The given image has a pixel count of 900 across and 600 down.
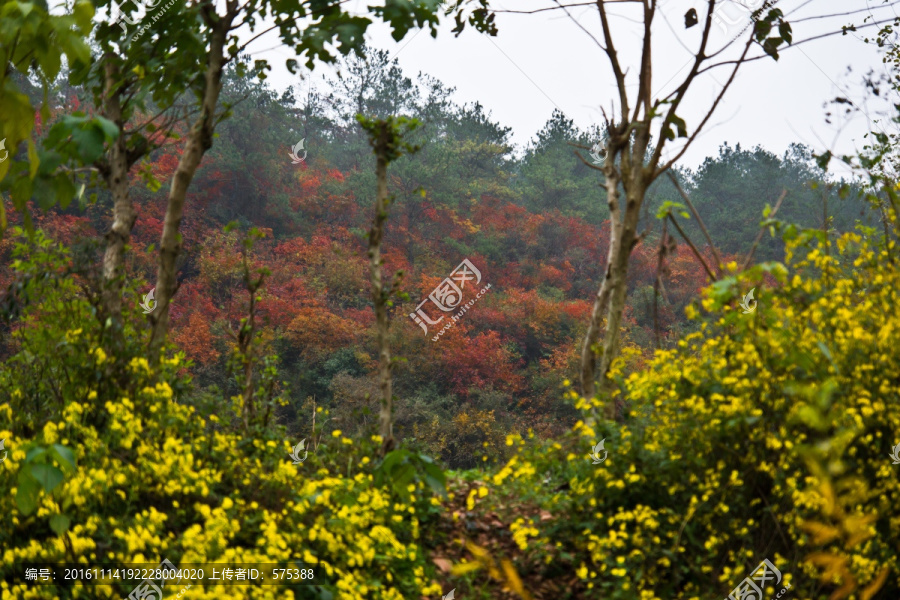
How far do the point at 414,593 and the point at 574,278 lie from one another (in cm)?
1808

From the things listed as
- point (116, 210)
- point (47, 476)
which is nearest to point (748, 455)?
point (47, 476)

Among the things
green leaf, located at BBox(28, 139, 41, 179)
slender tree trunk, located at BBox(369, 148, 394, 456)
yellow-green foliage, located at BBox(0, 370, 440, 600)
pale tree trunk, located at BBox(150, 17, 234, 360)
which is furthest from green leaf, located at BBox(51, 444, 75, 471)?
slender tree trunk, located at BBox(369, 148, 394, 456)

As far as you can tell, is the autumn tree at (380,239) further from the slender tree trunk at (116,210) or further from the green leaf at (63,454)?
the green leaf at (63,454)

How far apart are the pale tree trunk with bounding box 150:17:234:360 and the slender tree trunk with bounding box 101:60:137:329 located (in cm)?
19

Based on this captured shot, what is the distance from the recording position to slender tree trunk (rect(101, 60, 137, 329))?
3266 mm

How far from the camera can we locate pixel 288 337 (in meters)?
15.1

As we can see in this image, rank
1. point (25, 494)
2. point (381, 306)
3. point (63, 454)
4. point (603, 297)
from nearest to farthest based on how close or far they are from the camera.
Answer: point (63, 454) < point (25, 494) < point (381, 306) < point (603, 297)

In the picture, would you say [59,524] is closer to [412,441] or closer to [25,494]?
[25,494]

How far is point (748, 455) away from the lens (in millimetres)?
2643

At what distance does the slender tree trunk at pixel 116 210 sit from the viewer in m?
3.27

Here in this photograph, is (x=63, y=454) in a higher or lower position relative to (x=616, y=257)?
Answer: lower

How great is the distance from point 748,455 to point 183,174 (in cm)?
266

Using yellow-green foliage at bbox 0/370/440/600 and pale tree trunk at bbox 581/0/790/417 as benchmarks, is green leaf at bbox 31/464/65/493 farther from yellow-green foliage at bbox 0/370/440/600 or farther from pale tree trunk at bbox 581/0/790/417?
pale tree trunk at bbox 581/0/790/417

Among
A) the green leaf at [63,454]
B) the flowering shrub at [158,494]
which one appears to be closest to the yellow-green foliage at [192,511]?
the flowering shrub at [158,494]
